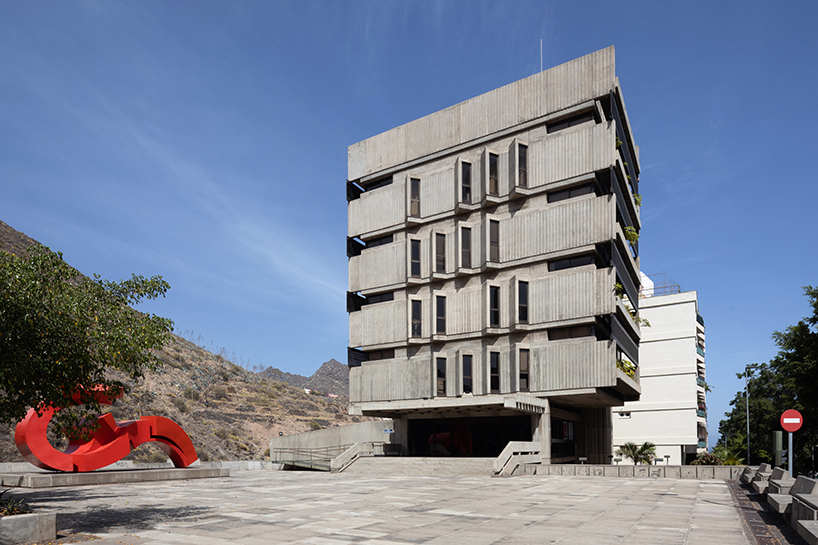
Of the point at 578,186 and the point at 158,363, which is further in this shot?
the point at 578,186

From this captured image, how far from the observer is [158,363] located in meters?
14.1

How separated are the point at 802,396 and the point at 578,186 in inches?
844

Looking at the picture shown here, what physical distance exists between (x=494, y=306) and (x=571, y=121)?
13766mm

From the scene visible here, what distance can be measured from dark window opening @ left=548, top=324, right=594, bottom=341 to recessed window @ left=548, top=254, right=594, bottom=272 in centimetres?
399

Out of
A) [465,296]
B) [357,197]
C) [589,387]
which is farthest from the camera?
[357,197]

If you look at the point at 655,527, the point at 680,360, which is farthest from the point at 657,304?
the point at 655,527

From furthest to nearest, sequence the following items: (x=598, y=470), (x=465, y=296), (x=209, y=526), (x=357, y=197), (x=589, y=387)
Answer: (x=357, y=197)
(x=465, y=296)
(x=589, y=387)
(x=598, y=470)
(x=209, y=526)

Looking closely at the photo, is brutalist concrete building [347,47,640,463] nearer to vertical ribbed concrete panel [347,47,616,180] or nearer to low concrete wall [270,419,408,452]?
vertical ribbed concrete panel [347,47,616,180]

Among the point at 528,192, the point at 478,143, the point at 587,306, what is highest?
the point at 478,143

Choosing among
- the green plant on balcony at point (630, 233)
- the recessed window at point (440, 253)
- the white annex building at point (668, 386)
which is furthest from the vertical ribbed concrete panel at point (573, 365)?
the white annex building at point (668, 386)

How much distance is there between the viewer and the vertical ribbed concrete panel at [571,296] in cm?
3738

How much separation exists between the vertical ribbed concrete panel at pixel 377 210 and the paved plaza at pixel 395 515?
91.6 ft

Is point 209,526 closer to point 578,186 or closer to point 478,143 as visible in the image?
point 578,186

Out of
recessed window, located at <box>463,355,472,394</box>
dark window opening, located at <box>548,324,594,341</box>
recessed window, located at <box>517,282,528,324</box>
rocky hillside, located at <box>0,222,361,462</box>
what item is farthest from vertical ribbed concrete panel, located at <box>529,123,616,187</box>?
rocky hillside, located at <box>0,222,361,462</box>
